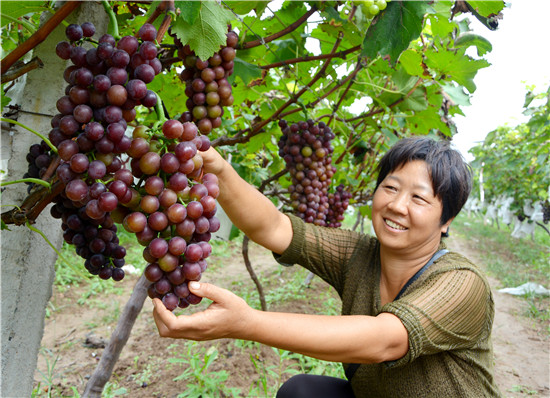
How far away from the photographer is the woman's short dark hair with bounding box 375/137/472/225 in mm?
1859

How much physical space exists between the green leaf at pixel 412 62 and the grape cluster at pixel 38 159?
1.74m

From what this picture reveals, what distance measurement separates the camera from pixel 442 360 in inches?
70.5

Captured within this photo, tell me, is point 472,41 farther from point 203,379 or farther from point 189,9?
point 203,379

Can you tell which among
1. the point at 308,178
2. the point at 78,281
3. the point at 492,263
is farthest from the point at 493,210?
the point at 308,178

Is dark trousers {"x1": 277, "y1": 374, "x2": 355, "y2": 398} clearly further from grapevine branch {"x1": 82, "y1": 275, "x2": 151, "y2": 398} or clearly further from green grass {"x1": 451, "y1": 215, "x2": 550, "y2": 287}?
green grass {"x1": 451, "y1": 215, "x2": 550, "y2": 287}

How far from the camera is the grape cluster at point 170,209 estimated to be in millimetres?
882

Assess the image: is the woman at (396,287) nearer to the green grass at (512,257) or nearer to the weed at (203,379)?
the weed at (203,379)

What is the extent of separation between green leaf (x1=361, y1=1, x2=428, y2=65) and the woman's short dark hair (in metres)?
0.51

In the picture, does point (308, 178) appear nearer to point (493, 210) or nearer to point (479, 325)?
point (479, 325)

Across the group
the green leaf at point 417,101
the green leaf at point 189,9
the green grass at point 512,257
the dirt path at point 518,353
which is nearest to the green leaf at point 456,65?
the green leaf at point 417,101

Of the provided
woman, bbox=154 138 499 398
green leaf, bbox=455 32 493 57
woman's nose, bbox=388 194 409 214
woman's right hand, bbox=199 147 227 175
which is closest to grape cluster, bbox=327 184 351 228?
woman, bbox=154 138 499 398

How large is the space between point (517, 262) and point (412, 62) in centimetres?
1123

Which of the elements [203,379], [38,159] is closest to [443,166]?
[38,159]

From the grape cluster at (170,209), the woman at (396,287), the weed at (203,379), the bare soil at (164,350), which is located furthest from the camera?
the bare soil at (164,350)
